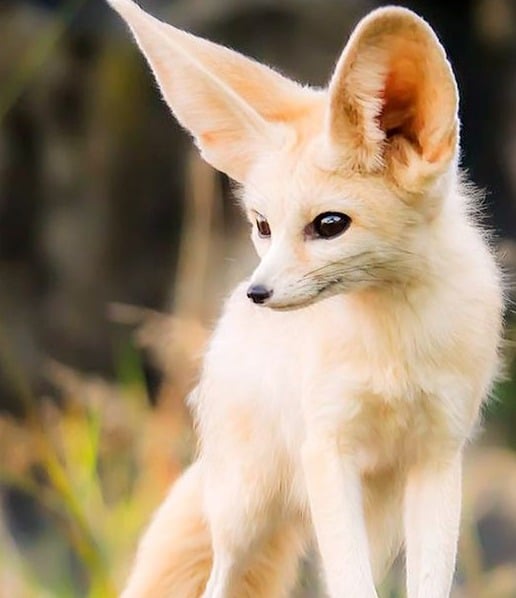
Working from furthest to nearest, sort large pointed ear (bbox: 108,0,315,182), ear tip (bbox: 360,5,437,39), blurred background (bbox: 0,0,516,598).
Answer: blurred background (bbox: 0,0,516,598) < large pointed ear (bbox: 108,0,315,182) < ear tip (bbox: 360,5,437,39)

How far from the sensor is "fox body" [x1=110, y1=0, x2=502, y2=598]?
1297 millimetres

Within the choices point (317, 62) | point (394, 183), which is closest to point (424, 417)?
point (394, 183)

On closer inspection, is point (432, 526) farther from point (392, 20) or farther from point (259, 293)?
point (392, 20)

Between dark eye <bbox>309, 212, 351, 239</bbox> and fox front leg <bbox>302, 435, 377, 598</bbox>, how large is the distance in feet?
0.67

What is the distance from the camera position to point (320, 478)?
138cm

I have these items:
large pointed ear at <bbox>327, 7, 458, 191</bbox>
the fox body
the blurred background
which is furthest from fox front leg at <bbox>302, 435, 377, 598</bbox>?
the blurred background

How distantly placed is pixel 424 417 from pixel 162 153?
2789 millimetres

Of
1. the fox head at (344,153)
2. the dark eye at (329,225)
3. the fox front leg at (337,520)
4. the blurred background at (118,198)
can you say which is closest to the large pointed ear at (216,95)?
the fox head at (344,153)

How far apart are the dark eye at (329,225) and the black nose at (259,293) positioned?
0.26 feet

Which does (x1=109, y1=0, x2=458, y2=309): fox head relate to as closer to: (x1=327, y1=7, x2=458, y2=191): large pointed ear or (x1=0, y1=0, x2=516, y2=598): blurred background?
(x1=327, y1=7, x2=458, y2=191): large pointed ear

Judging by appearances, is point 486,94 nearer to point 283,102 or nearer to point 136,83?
point 136,83

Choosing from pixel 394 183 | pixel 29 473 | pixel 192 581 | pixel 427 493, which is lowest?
pixel 29 473

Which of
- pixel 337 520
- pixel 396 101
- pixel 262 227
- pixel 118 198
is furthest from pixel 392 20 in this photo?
pixel 118 198

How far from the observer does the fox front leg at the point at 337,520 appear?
4.50 ft
